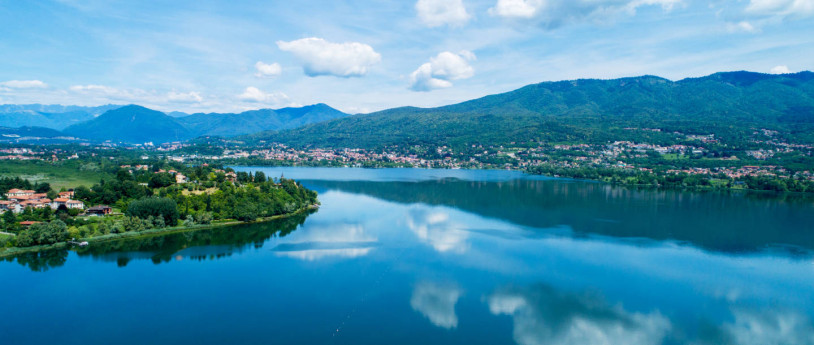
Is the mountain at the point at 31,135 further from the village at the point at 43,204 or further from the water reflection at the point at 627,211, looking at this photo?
the village at the point at 43,204

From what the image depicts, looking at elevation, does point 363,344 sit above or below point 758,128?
below

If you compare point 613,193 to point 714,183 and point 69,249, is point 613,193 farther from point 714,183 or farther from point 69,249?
point 69,249

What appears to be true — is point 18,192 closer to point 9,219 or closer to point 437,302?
point 9,219

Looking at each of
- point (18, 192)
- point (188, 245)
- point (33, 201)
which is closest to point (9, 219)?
point (33, 201)

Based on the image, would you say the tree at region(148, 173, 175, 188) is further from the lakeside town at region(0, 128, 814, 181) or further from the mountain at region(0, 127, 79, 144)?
the mountain at region(0, 127, 79, 144)

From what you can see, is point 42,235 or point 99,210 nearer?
point 42,235

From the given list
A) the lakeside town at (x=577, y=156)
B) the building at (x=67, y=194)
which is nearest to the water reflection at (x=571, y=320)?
the building at (x=67, y=194)

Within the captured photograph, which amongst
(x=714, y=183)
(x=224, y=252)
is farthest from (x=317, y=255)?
(x=714, y=183)
